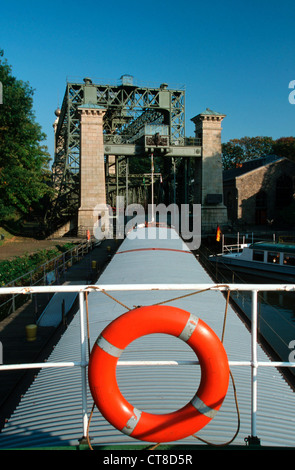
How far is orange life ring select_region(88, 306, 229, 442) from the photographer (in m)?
2.66

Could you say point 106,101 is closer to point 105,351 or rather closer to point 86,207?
point 86,207

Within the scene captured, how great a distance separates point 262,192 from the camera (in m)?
49.9

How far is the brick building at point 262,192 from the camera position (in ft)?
161

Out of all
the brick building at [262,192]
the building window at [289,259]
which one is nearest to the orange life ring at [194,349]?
the building window at [289,259]

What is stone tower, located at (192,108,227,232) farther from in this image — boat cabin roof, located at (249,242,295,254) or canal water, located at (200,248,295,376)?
canal water, located at (200,248,295,376)

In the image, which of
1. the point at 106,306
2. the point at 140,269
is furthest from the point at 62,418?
the point at 140,269

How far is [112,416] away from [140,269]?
866cm

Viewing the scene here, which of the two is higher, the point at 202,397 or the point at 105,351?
the point at 105,351

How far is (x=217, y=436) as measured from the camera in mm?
3342

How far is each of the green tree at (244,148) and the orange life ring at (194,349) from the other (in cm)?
8056

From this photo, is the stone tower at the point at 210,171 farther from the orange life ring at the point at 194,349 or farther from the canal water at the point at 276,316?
the orange life ring at the point at 194,349

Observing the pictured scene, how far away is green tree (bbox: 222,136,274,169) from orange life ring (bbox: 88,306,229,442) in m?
80.6

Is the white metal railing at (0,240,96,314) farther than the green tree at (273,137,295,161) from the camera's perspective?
No

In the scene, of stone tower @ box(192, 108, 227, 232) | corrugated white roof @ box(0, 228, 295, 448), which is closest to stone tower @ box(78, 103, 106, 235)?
stone tower @ box(192, 108, 227, 232)
